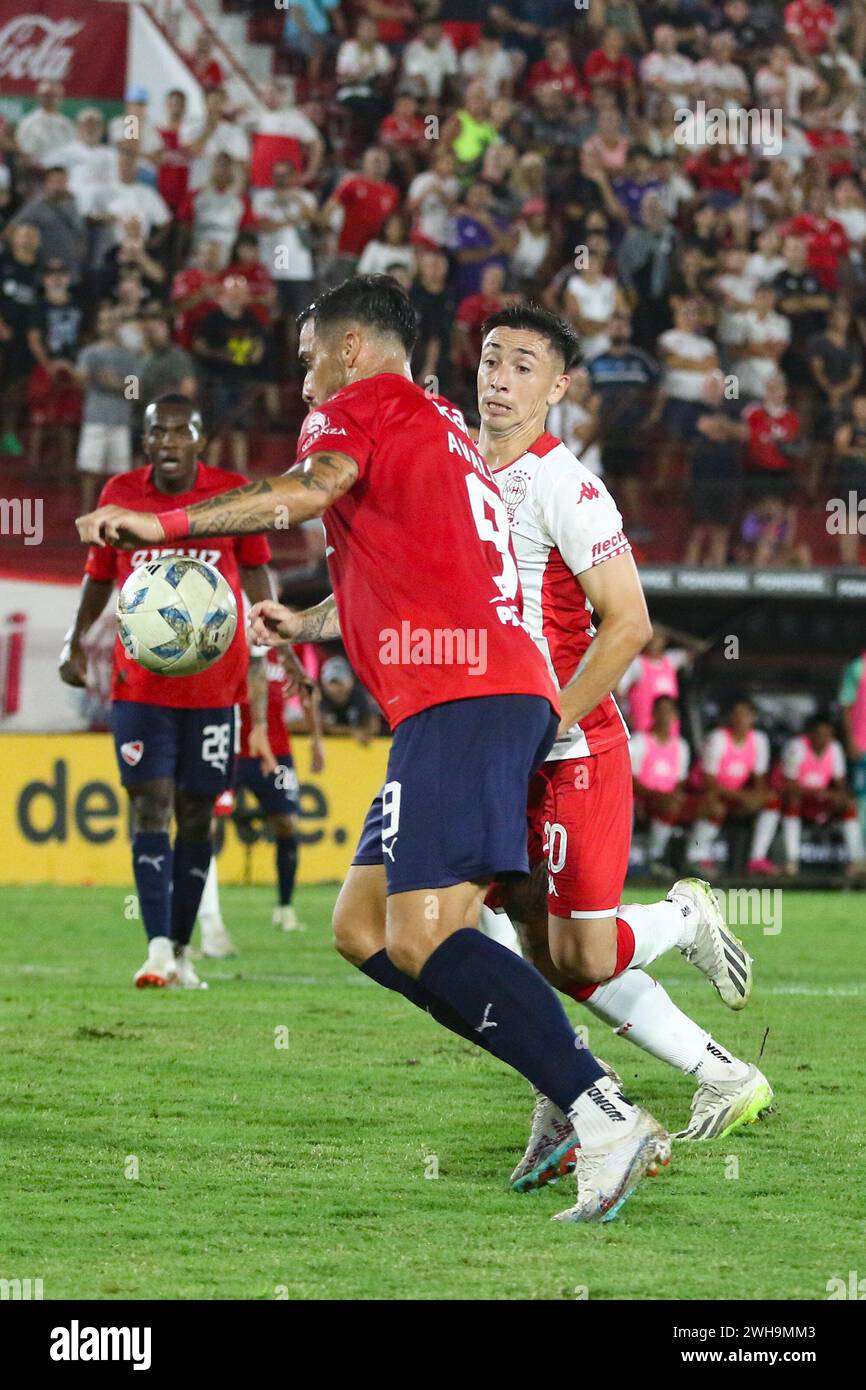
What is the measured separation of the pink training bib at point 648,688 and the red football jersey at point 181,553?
8.15 meters

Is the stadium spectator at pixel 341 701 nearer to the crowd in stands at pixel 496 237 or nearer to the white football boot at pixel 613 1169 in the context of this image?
the crowd in stands at pixel 496 237

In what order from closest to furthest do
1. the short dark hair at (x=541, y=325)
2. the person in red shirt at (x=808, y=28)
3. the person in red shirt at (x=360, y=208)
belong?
the short dark hair at (x=541, y=325) → the person in red shirt at (x=360, y=208) → the person in red shirt at (x=808, y=28)

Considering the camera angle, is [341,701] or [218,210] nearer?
[341,701]

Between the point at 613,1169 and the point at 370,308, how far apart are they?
7.03 ft

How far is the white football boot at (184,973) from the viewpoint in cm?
898

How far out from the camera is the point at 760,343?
18.8 meters

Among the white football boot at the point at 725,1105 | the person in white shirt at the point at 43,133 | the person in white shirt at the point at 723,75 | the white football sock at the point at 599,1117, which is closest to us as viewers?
the white football sock at the point at 599,1117

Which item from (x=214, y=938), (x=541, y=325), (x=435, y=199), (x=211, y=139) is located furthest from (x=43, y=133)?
(x=541, y=325)

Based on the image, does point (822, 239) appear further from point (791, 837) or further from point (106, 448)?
point (106, 448)

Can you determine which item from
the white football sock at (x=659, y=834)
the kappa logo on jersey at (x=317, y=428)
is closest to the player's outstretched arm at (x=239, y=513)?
the kappa logo on jersey at (x=317, y=428)

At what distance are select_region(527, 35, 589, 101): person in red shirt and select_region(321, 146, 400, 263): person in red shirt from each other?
3.10m

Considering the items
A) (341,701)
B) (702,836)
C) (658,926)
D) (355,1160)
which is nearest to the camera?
(355,1160)

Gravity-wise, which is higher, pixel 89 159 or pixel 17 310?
pixel 89 159
